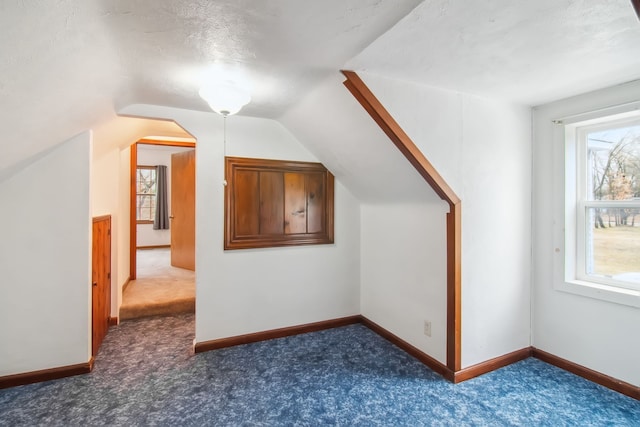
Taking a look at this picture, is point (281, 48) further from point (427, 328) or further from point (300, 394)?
point (427, 328)

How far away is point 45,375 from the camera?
88.2 inches

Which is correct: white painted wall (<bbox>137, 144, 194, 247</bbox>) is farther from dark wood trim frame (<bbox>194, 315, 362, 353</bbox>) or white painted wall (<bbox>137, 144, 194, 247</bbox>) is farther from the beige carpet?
dark wood trim frame (<bbox>194, 315, 362, 353</bbox>)

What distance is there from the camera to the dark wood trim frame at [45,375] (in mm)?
2166

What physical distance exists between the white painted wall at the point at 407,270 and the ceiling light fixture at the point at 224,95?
5.38 feet

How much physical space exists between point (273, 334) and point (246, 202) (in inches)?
52.5

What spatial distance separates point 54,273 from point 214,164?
1.47 metres

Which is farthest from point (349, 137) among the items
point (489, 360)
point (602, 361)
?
point (602, 361)

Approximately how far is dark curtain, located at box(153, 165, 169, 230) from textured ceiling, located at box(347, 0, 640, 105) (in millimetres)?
7065

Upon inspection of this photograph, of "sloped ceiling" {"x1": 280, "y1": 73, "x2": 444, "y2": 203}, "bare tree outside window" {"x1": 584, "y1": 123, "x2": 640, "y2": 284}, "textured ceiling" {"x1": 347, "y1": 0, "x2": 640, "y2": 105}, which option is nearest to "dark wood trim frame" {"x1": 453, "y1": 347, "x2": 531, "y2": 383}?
"bare tree outside window" {"x1": 584, "y1": 123, "x2": 640, "y2": 284}

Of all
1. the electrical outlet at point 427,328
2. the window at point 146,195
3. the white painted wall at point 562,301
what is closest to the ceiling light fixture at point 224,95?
the electrical outlet at point 427,328

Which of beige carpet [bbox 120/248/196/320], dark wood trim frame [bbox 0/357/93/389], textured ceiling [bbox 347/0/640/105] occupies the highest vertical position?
textured ceiling [bbox 347/0/640/105]

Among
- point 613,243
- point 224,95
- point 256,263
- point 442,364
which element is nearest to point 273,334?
point 256,263

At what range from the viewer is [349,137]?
8.00 feet

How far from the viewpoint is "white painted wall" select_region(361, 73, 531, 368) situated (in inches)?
84.6
